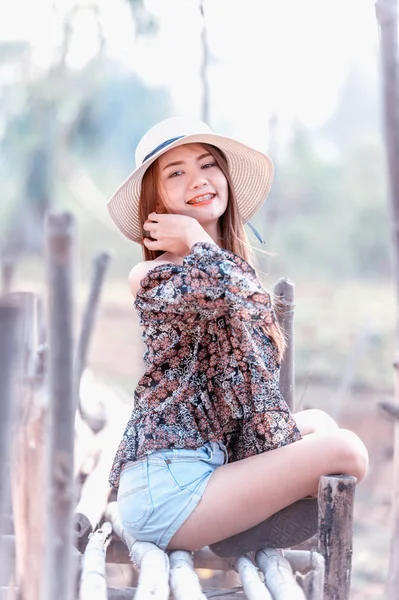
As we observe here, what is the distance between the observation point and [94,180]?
20.4 m

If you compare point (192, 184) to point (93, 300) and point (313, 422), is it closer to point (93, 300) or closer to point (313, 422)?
point (313, 422)

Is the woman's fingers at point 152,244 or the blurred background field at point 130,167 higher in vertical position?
the blurred background field at point 130,167

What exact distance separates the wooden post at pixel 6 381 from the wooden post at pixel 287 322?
3.83 feet

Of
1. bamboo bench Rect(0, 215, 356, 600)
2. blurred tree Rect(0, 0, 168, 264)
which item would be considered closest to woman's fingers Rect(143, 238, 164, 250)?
bamboo bench Rect(0, 215, 356, 600)

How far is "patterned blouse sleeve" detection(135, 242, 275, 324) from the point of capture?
1.89 meters

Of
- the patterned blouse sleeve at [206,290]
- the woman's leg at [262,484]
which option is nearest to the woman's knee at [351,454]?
the woman's leg at [262,484]

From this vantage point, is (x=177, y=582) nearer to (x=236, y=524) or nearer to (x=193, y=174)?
(x=236, y=524)

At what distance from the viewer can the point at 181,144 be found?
2.17 meters

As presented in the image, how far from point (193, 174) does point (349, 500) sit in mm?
887

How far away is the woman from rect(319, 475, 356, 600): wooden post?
62 mm

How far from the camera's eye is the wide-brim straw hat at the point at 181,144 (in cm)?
218

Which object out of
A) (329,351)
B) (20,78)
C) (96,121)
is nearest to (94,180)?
(96,121)

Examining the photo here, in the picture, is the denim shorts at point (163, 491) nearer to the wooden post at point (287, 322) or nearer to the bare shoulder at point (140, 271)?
the bare shoulder at point (140, 271)

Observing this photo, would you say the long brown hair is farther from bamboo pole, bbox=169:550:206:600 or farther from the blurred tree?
the blurred tree
